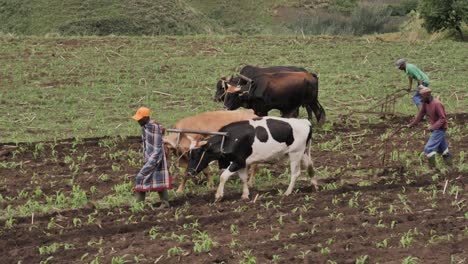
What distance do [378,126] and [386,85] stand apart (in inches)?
191

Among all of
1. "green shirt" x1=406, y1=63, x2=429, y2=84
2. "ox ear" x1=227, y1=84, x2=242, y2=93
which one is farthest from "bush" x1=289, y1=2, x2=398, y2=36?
"ox ear" x1=227, y1=84, x2=242, y2=93

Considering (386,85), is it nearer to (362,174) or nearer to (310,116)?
(310,116)

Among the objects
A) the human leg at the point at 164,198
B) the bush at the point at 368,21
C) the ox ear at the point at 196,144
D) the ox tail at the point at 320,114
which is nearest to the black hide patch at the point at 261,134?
the ox ear at the point at 196,144

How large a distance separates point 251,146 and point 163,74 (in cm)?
1153

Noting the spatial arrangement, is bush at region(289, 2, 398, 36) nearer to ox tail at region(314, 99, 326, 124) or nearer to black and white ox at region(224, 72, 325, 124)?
ox tail at region(314, 99, 326, 124)

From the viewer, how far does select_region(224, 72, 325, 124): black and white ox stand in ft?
50.1

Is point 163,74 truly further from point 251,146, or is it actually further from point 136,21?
point 136,21

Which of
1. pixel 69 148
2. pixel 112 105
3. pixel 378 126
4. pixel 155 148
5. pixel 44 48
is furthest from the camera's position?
pixel 44 48

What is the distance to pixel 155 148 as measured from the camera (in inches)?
424

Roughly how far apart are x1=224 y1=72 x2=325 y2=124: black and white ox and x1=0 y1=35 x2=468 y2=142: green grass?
1694 mm

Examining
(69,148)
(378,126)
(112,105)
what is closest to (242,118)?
(69,148)

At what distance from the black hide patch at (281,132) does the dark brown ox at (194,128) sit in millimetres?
1017

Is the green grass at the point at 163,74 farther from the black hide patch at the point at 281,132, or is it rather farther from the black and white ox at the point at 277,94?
the black hide patch at the point at 281,132

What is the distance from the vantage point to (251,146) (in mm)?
11250
